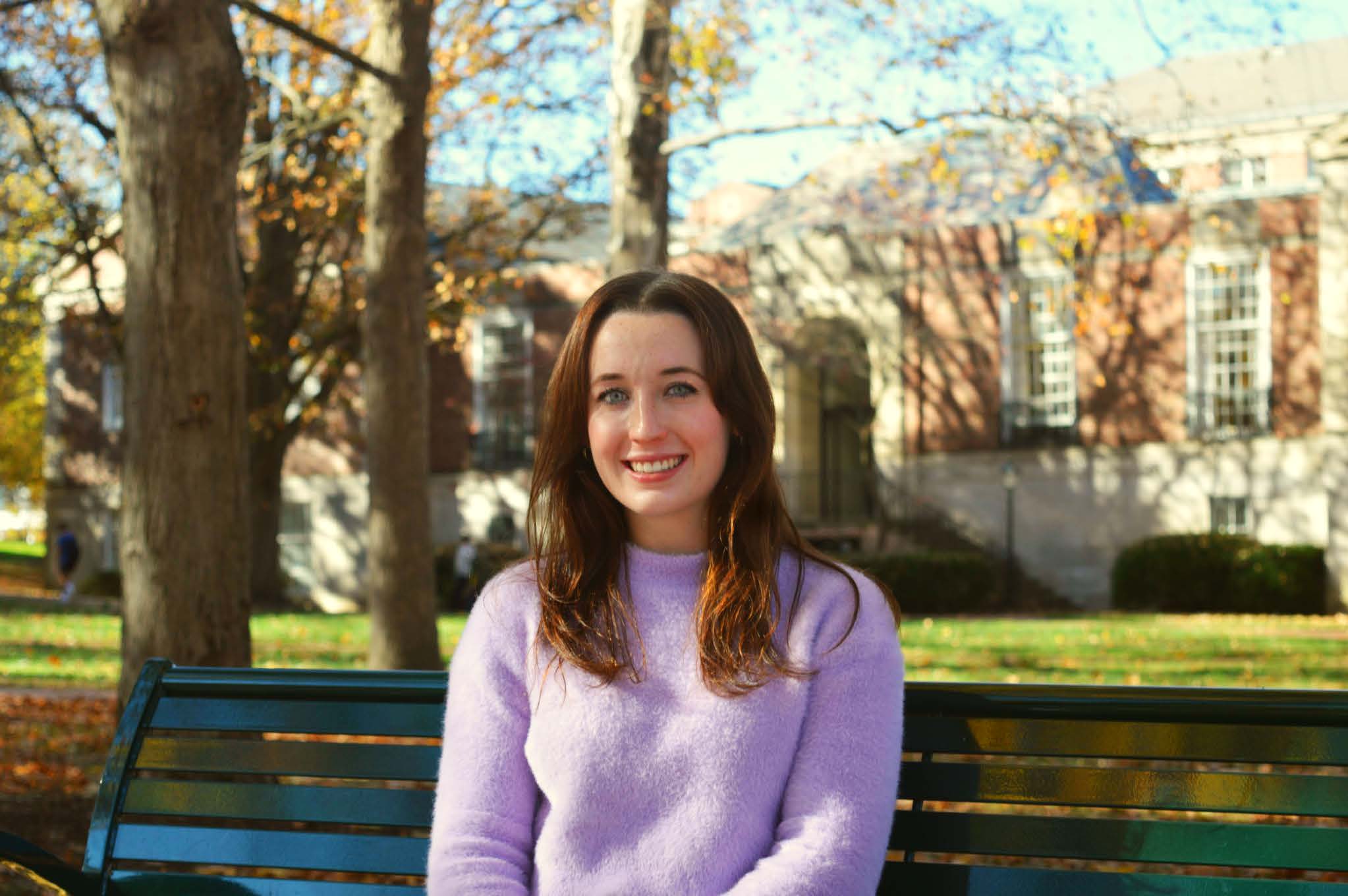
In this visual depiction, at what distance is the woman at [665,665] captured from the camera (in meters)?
2.47

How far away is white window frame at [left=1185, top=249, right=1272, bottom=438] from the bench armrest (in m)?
24.6

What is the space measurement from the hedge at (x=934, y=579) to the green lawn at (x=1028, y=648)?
228 cm

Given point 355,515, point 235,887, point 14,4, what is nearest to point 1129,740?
point 235,887

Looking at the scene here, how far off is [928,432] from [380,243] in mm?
19445

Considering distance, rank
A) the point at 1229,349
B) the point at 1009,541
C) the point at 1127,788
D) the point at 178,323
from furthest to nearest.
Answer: the point at 1009,541
the point at 1229,349
the point at 178,323
the point at 1127,788

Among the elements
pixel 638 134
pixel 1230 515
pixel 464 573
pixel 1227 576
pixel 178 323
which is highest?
pixel 638 134

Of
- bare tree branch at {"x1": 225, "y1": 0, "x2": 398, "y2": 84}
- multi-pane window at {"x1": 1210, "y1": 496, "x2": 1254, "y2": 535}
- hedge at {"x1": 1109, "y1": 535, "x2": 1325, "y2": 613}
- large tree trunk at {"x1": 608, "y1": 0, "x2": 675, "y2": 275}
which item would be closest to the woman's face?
bare tree branch at {"x1": 225, "y1": 0, "x2": 398, "y2": 84}

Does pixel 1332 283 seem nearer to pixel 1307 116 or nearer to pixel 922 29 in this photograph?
pixel 1307 116

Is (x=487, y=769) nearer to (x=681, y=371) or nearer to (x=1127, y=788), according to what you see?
(x=681, y=371)

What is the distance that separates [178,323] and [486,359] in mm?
26743

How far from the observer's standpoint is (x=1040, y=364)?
27.2 meters

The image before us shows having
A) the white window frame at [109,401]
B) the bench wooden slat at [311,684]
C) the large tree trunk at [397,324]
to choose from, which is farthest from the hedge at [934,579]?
the bench wooden slat at [311,684]

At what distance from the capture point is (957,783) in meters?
2.71

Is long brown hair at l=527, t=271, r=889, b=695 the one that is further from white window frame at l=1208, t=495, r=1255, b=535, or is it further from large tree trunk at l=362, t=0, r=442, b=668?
white window frame at l=1208, t=495, r=1255, b=535
